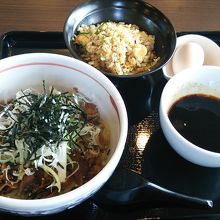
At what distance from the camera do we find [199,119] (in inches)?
43.8

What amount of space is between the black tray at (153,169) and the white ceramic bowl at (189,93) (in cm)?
5

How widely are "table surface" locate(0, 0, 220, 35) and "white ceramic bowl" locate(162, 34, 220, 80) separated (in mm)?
265

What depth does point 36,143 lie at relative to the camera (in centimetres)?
88

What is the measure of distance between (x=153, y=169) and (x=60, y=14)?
890 mm

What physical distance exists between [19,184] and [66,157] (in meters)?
0.12

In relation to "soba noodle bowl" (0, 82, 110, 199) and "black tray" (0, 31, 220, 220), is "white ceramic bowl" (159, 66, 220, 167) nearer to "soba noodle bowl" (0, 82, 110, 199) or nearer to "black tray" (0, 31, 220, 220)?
"black tray" (0, 31, 220, 220)

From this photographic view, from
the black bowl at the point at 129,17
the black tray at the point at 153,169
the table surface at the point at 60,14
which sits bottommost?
the black tray at the point at 153,169

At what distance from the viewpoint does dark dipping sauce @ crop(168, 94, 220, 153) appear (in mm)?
1058

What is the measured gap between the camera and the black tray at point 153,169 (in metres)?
0.96

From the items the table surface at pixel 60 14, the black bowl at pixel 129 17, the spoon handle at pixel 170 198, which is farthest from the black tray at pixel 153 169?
the table surface at pixel 60 14

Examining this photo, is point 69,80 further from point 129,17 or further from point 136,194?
point 129,17

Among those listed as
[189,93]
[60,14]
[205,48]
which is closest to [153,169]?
[189,93]

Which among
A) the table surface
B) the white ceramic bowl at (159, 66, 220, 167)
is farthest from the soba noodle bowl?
the table surface

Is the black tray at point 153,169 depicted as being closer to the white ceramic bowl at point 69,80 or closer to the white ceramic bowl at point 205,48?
the white ceramic bowl at point 205,48
